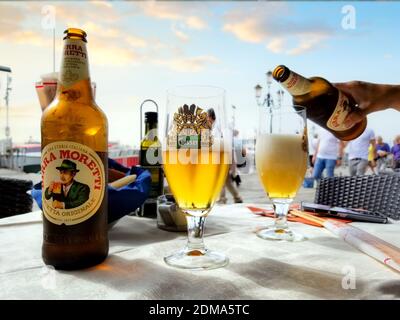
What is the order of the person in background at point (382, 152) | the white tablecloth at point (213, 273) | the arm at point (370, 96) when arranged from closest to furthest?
the white tablecloth at point (213, 273) → the arm at point (370, 96) → the person in background at point (382, 152)

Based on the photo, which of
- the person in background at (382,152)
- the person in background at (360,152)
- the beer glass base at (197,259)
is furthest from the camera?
the person in background at (382,152)

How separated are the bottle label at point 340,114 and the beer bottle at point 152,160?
0.60m

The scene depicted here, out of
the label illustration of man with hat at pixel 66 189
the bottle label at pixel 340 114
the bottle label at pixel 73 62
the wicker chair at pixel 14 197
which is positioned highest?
the bottle label at pixel 73 62

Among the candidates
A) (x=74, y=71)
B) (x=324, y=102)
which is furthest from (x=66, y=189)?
(x=324, y=102)

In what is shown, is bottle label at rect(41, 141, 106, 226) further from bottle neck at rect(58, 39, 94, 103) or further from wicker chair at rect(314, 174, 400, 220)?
wicker chair at rect(314, 174, 400, 220)

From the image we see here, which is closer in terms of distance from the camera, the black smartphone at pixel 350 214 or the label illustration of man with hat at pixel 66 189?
the label illustration of man with hat at pixel 66 189

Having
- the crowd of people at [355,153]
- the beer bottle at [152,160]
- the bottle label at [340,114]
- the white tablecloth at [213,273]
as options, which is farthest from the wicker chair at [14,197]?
the crowd of people at [355,153]

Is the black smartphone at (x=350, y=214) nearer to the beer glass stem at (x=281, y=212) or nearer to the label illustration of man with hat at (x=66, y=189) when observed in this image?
the beer glass stem at (x=281, y=212)

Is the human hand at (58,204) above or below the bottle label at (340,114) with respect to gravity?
below

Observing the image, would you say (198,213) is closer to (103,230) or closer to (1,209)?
(103,230)

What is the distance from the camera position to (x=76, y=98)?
73cm

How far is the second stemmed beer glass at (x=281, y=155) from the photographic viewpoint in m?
0.99
